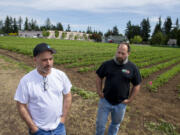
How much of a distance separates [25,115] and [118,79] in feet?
5.24

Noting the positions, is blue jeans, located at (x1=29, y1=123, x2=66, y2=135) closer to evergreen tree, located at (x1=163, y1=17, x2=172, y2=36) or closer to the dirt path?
the dirt path

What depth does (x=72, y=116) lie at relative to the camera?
403 centimetres

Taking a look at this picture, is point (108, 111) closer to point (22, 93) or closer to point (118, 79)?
point (118, 79)

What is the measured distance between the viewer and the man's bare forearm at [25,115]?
1.82m

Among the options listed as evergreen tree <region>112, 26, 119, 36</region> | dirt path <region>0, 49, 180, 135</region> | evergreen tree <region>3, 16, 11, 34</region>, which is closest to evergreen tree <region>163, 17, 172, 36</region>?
evergreen tree <region>112, 26, 119, 36</region>

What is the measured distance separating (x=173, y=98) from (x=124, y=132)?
3.89m

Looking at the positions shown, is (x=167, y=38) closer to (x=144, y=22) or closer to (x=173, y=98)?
(x=144, y=22)

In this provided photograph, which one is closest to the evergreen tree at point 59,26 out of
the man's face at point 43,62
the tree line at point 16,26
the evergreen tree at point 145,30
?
the tree line at point 16,26

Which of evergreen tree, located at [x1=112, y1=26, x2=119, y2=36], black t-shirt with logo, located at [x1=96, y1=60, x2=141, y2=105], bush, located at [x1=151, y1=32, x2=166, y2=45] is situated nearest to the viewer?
black t-shirt with logo, located at [x1=96, y1=60, x2=141, y2=105]

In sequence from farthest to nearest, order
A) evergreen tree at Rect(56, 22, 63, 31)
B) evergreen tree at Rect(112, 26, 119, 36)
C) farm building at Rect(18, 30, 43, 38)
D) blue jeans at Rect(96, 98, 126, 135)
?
evergreen tree at Rect(56, 22, 63, 31) < evergreen tree at Rect(112, 26, 119, 36) < farm building at Rect(18, 30, 43, 38) < blue jeans at Rect(96, 98, 126, 135)

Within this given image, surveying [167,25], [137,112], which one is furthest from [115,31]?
[137,112]

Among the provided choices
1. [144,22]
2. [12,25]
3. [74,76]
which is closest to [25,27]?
[12,25]

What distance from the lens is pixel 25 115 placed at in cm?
183

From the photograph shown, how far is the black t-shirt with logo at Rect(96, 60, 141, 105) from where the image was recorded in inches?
101
